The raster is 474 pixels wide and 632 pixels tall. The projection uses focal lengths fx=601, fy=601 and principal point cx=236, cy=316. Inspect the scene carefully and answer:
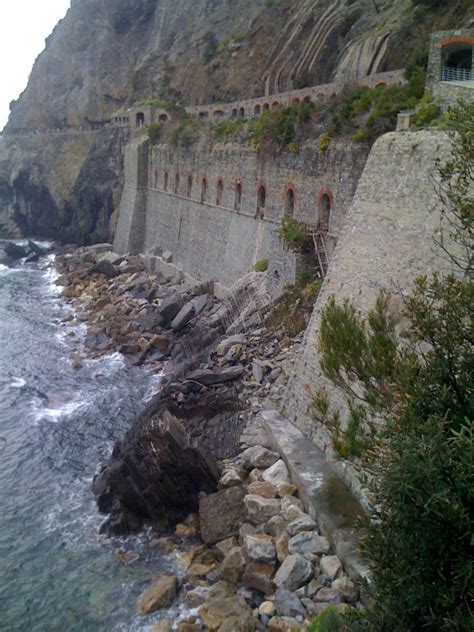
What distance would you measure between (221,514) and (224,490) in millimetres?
616

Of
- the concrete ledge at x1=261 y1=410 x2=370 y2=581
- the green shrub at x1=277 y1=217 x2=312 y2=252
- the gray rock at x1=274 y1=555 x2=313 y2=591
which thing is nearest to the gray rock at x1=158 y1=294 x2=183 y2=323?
the green shrub at x1=277 y1=217 x2=312 y2=252

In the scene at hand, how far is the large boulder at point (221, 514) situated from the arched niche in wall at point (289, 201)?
40.1 ft

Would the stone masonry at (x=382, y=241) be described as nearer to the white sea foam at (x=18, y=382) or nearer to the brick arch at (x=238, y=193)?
the brick arch at (x=238, y=193)

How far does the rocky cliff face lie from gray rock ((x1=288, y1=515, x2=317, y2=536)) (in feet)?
85.4

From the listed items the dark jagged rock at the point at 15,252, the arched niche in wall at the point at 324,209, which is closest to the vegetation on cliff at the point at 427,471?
the arched niche in wall at the point at 324,209

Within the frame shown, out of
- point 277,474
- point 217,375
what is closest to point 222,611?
point 277,474

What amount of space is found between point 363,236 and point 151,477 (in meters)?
7.94

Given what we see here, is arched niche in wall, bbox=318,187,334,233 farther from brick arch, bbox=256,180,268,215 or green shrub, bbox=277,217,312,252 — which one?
brick arch, bbox=256,180,268,215

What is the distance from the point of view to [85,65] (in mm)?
69000

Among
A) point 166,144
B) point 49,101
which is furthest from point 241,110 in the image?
point 49,101

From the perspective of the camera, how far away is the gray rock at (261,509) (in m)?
12.8

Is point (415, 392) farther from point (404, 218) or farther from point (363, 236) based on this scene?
point (363, 236)

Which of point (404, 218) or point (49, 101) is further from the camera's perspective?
point (49, 101)

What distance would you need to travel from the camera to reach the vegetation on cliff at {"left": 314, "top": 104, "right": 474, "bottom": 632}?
570 centimetres
